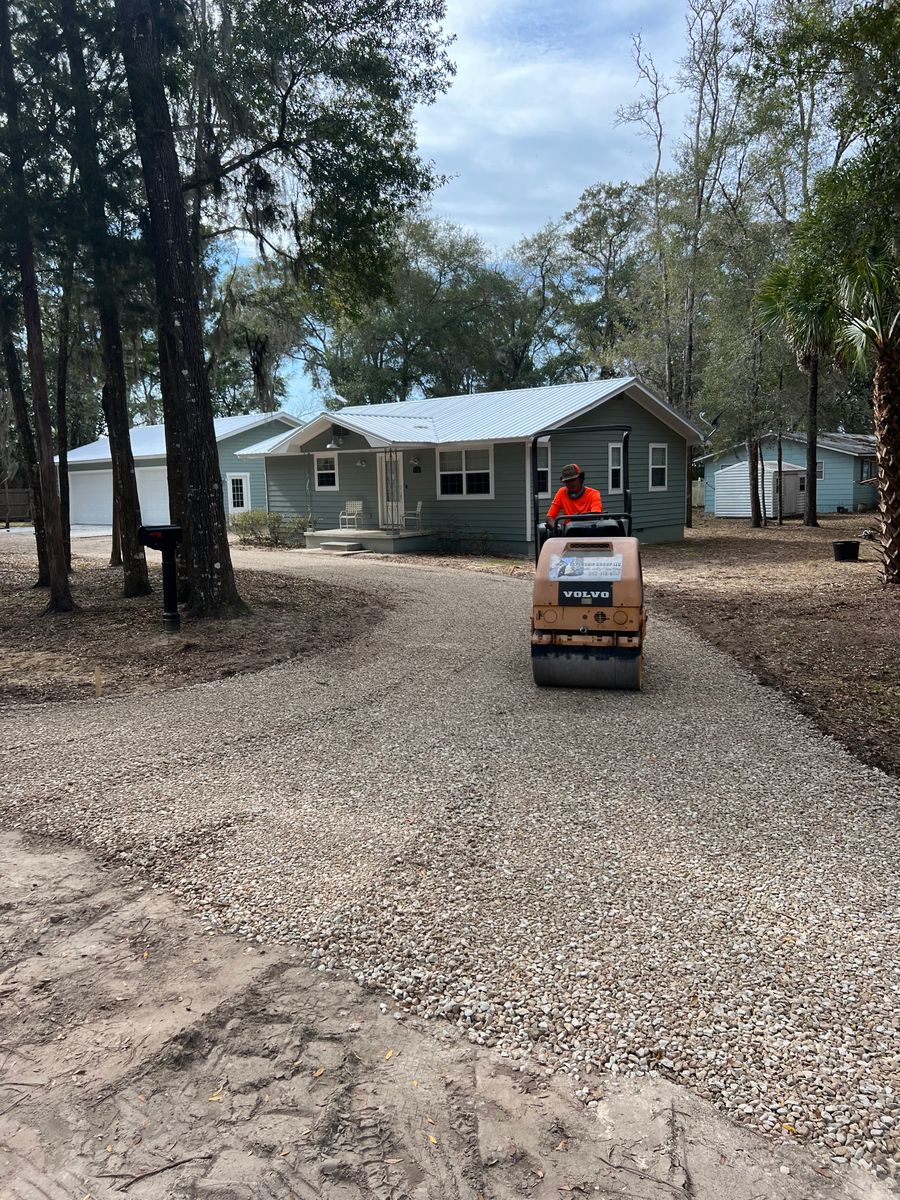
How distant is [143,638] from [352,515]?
12.4 metres

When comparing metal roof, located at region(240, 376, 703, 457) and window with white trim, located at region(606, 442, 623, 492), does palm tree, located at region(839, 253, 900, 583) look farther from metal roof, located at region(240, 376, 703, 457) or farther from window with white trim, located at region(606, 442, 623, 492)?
window with white trim, located at region(606, 442, 623, 492)

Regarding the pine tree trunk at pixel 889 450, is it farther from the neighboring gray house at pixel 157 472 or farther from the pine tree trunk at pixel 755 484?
the neighboring gray house at pixel 157 472

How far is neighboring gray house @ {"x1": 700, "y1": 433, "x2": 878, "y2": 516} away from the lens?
30.6 m

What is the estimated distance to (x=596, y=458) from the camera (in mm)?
18781

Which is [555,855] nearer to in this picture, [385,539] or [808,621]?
[808,621]

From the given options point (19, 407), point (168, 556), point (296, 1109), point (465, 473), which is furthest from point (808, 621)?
point (19, 407)

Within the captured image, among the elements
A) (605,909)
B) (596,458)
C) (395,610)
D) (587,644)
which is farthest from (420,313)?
(605,909)

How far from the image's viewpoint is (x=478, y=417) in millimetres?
19562

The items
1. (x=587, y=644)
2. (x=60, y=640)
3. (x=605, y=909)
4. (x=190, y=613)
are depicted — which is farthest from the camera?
(x=190, y=613)

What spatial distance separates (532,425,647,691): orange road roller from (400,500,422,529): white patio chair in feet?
42.9

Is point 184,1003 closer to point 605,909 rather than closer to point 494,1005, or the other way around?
point 494,1005

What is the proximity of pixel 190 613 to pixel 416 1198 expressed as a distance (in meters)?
8.10

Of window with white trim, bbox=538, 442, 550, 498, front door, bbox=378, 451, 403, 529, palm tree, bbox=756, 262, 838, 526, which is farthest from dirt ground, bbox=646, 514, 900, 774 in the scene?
front door, bbox=378, 451, 403, 529

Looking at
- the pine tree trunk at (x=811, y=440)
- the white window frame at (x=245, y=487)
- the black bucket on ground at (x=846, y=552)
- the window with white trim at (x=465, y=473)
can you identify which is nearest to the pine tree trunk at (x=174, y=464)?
the window with white trim at (x=465, y=473)
